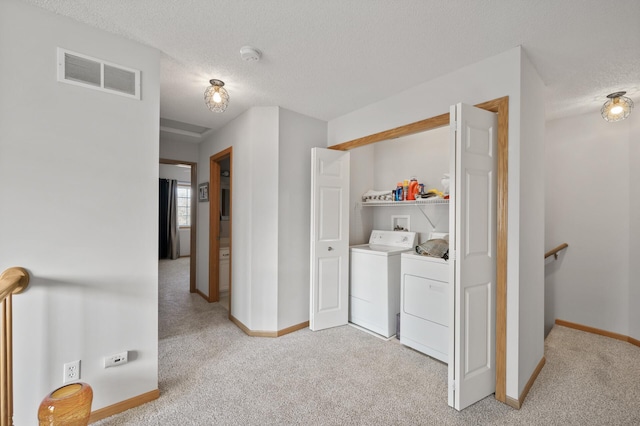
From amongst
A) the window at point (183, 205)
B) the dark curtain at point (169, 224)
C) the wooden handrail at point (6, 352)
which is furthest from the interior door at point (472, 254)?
the window at point (183, 205)

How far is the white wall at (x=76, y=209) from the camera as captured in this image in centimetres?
157

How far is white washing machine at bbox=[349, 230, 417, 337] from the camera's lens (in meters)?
3.07

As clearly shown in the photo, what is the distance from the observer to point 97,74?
5.95 ft

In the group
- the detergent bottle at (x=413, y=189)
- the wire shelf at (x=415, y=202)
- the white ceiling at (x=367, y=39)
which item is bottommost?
the wire shelf at (x=415, y=202)

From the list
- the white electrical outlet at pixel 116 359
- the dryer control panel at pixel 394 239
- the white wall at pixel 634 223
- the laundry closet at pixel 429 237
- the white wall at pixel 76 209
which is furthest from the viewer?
the dryer control panel at pixel 394 239

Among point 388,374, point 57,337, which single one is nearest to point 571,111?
point 388,374

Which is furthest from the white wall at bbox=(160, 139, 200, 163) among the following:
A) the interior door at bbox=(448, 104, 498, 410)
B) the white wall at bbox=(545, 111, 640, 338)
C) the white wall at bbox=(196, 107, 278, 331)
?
the white wall at bbox=(545, 111, 640, 338)

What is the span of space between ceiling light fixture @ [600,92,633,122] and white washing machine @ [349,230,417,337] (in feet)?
6.93

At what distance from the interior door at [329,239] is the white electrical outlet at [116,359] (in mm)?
1768

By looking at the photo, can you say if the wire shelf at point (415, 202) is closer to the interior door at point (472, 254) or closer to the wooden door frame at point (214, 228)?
the interior door at point (472, 254)

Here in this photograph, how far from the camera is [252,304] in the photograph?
3127 mm

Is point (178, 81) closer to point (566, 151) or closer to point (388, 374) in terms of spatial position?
point (388, 374)

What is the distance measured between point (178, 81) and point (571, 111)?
4024mm

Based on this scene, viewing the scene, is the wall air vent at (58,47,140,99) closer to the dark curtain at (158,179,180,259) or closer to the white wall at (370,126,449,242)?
the white wall at (370,126,449,242)
